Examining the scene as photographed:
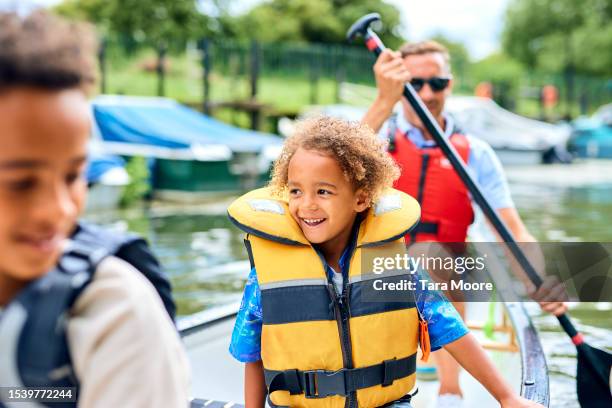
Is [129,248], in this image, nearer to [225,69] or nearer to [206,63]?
[206,63]

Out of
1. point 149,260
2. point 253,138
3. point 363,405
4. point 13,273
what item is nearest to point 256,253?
point 363,405

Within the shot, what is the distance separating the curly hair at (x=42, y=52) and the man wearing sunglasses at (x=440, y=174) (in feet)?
6.72

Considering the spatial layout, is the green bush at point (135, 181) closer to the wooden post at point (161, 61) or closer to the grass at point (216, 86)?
the wooden post at point (161, 61)

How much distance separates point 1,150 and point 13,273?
15 centimetres

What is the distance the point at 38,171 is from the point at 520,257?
2.14 metres

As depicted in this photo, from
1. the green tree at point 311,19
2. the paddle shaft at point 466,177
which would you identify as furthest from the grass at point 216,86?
the paddle shaft at point 466,177

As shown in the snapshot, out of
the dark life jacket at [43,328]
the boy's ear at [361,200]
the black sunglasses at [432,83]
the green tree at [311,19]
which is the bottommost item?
the boy's ear at [361,200]

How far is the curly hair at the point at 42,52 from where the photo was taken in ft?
2.63

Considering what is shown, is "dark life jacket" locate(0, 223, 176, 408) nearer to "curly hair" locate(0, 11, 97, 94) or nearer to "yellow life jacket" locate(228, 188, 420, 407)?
"curly hair" locate(0, 11, 97, 94)

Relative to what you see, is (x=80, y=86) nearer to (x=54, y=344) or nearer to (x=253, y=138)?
(x=54, y=344)

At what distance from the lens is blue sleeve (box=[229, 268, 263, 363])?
1831 mm

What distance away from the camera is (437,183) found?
9.38 ft

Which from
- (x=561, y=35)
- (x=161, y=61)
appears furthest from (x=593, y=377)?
(x=561, y=35)

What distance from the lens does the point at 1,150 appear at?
2.61 feet
